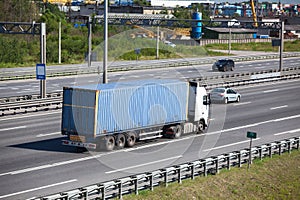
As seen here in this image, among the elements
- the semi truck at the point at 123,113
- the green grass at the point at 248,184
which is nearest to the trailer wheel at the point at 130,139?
the semi truck at the point at 123,113

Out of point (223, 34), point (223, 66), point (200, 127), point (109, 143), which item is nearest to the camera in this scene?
point (109, 143)

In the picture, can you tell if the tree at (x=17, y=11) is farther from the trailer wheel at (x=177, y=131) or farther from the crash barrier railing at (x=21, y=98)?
the trailer wheel at (x=177, y=131)

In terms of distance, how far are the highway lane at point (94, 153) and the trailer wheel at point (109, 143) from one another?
0.97 ft

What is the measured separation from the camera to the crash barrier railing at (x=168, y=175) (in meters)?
21.1

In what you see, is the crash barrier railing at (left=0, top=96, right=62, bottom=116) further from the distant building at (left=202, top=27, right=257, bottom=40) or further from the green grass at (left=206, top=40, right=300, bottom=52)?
the distant building at (left=202, top=27, right=257, bottom=40)

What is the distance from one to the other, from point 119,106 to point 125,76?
134 ft

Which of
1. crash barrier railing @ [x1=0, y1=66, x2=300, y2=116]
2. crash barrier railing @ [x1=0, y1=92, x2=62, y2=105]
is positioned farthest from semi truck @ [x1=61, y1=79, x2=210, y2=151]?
crash barrier railing @ [x1=0, y1=92, x2=62, y2=105]

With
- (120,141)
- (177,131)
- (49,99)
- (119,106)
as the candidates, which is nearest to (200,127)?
(177,131)

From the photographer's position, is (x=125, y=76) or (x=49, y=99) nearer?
(x=49, y=99)

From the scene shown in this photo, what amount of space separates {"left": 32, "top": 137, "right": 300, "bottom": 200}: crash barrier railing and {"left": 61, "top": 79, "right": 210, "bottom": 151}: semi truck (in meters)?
5.16

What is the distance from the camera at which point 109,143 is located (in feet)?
99.8

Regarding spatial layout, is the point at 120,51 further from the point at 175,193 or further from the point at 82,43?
the point at 175,193

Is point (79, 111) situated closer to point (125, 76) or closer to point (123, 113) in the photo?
point (123, 113)

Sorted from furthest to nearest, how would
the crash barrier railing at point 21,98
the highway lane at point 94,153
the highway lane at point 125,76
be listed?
the highway lane at point 125,76
the crash barrier railing at point 21,98
the highway lane at point 94,153
